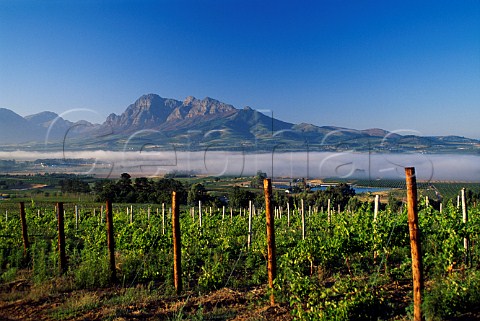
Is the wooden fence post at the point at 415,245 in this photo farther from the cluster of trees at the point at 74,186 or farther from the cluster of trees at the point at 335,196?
the cluster of trees at the point at 74,186

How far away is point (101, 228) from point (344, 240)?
A: 9339 millimetres

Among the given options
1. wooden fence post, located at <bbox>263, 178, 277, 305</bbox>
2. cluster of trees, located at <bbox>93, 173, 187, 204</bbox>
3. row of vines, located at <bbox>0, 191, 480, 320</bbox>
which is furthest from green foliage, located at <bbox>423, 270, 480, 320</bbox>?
cluster of trees, located at <bbox>93, 173, 187, 204</bbox>

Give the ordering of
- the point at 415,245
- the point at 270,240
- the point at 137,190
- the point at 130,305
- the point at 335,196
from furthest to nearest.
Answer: the point at 137,190 → the point at 335,196 → the point at 130,305 → the point at 270,240 → the point at 415,245

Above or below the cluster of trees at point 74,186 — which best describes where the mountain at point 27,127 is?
above

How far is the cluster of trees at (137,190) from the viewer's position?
41.1 m

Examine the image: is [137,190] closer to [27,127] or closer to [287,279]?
[287,279]

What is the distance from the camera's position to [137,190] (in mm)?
42719

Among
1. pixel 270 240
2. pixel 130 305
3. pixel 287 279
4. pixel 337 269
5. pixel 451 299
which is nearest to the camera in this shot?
pixel 451 299

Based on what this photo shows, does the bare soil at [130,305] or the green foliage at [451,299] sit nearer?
the green foliage at [451,299]

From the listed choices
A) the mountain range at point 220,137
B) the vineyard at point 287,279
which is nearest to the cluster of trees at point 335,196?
the mountain range at point 220,137

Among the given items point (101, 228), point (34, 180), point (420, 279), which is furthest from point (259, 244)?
point (34, 180)

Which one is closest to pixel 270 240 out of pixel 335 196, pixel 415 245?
pixel 415 245

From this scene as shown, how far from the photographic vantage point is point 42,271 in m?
8.20

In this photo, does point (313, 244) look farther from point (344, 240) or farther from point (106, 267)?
point (106, 267)
